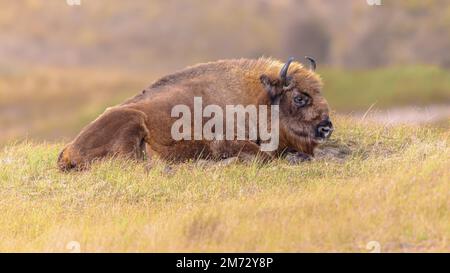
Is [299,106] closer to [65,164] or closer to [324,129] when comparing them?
[324,129]

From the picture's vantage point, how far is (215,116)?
45.7 ft

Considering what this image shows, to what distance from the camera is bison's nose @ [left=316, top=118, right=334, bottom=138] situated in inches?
538

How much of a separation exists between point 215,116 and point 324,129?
1.68m

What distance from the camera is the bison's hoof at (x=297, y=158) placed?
44.9ft

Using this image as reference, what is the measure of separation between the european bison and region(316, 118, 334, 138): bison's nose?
15mm

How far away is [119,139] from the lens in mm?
13328

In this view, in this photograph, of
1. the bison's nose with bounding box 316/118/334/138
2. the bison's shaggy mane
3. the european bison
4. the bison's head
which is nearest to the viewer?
the european bison

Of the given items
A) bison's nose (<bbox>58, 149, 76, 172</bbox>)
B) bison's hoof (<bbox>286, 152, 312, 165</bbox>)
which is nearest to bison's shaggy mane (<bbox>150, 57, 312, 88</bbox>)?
bison's hoof (<bbox>286, 152, 312, 165</bbox>)

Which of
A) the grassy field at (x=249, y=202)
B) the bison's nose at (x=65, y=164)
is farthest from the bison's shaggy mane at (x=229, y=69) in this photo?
the bison's nose at (x=65, y=164)

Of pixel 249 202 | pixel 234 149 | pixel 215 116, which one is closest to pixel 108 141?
pixel 215 116

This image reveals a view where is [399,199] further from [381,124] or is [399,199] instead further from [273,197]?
[381,124]

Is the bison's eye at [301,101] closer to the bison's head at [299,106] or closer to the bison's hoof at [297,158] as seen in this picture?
the bison's head at [299,106]

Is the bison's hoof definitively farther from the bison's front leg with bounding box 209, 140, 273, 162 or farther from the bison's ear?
the bison's ear
